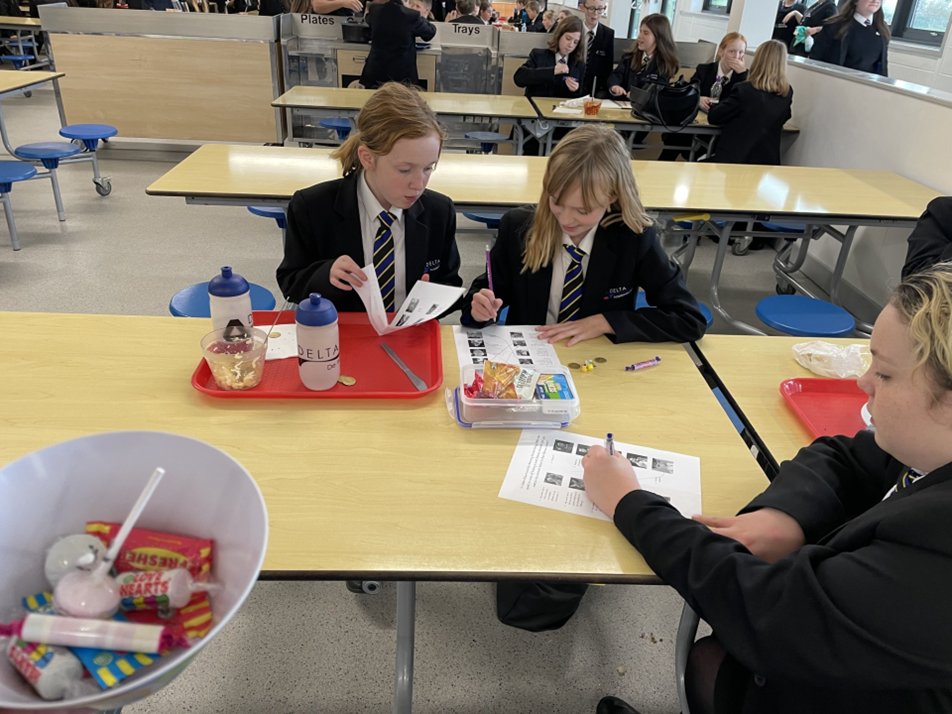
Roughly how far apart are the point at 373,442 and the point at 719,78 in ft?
15.1

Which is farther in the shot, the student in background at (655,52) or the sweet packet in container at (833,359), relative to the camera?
the student in background at (655,52)

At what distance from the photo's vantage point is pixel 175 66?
545 cm

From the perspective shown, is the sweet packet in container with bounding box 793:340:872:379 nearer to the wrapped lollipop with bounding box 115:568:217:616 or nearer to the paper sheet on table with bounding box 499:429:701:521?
the paper sheet on table with bounding box 499:429:701:521

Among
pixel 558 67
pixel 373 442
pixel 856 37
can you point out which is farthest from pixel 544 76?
pixel 373 442

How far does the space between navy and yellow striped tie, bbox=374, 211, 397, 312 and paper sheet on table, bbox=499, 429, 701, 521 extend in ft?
2.41

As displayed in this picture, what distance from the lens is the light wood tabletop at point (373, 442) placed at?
3.05ft

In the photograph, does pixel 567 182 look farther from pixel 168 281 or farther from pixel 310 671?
pixel 168 281

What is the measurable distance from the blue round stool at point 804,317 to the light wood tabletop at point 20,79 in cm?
444

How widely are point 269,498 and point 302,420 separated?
0.21 meters

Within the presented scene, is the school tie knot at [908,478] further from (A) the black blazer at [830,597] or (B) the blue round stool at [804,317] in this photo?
(B) the blue round stool at [804,317]

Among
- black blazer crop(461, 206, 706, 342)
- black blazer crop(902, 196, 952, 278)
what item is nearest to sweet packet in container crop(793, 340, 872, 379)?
black blazer crop(461, 206, 706, 342)

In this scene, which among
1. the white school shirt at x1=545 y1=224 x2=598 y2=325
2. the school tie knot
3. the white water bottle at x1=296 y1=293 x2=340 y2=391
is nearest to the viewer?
the school tie knot

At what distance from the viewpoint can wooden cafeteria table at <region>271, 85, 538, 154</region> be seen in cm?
404

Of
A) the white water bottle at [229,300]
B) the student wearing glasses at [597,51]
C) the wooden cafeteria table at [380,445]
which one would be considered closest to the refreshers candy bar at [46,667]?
the wooden cafeteria table at [380,445]
